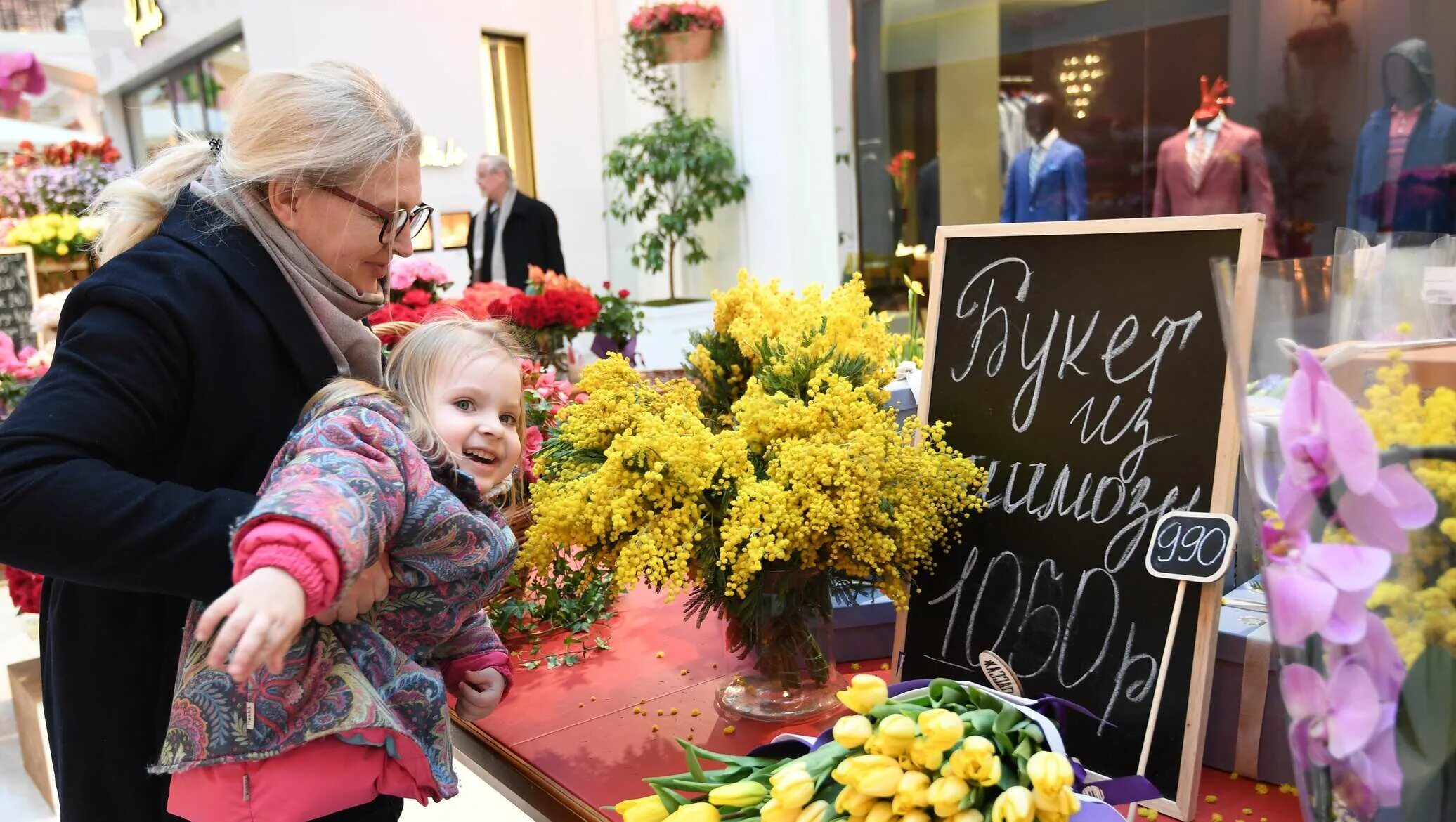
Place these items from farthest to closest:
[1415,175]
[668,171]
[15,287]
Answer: [668,171], [1415,175], [15,287]

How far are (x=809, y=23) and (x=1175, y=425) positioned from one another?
19.2 feet

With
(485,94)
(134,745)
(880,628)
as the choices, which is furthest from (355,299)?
(485,94)

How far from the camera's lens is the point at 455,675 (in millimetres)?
1162

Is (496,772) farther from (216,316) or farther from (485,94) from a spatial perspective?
(485,94)

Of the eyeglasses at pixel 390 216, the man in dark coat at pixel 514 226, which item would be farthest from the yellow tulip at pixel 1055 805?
the man in dark coat at pixel 514 226

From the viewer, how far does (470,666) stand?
45.6 inches

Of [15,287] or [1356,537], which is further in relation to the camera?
[15,287]

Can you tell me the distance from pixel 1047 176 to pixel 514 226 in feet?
10.0

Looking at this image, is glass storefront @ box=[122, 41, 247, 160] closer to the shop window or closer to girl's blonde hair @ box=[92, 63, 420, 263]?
the shop window

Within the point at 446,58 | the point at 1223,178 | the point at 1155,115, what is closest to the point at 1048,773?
the point at 1223,178

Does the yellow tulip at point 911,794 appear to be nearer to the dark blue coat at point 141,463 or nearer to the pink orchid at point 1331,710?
the pink orchid at point 1331,710

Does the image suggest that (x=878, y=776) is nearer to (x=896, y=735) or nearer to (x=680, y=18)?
(x=896, y=735)

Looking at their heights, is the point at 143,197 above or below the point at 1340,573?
above

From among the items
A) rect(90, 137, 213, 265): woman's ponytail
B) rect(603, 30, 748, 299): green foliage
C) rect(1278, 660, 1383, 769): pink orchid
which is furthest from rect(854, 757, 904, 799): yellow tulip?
rect(603, 30, 748, 299): green foliage
